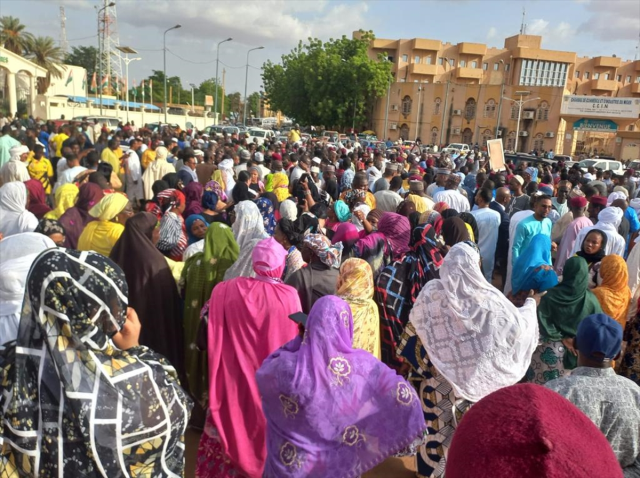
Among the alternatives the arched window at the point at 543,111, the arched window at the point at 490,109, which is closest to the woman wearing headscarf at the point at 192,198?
the arched window at the point at 490,109

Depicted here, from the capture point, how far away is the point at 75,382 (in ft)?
5.66

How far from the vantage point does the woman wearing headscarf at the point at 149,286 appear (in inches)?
133

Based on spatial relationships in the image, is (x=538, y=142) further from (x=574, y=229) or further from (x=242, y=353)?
(x=242, y=353)

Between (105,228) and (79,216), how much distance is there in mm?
1097

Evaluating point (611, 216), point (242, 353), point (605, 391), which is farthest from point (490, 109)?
point (605, 391)

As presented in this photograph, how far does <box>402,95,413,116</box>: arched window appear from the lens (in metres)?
46.1

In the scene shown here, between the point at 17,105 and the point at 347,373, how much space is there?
36.5m

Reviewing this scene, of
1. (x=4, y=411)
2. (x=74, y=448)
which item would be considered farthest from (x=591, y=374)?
(x=4, y=411)

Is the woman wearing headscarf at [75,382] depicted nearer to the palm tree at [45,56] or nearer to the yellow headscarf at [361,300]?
the yellow headscarf at [361,300]

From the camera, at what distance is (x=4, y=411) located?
5.87ft

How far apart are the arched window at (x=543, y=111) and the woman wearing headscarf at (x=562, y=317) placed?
44.9 m

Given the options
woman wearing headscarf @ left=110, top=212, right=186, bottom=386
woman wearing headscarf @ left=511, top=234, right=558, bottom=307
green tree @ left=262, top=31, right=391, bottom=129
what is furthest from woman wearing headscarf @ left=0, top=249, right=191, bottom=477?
green tree @ left=262, top=31, right=391, bottom=129

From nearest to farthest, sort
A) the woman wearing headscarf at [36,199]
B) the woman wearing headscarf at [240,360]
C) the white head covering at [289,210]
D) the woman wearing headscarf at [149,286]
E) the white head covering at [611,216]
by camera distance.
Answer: the woman wearing headscarf at [240,360], the woman wearing headscarf at [149,286], the woman wearing headscarf at [36,199], the white head covering at [611,216], the white head covering at [289,210]

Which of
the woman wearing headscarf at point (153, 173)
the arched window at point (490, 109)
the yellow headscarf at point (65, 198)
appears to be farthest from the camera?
the arched window at point (490, 109)
